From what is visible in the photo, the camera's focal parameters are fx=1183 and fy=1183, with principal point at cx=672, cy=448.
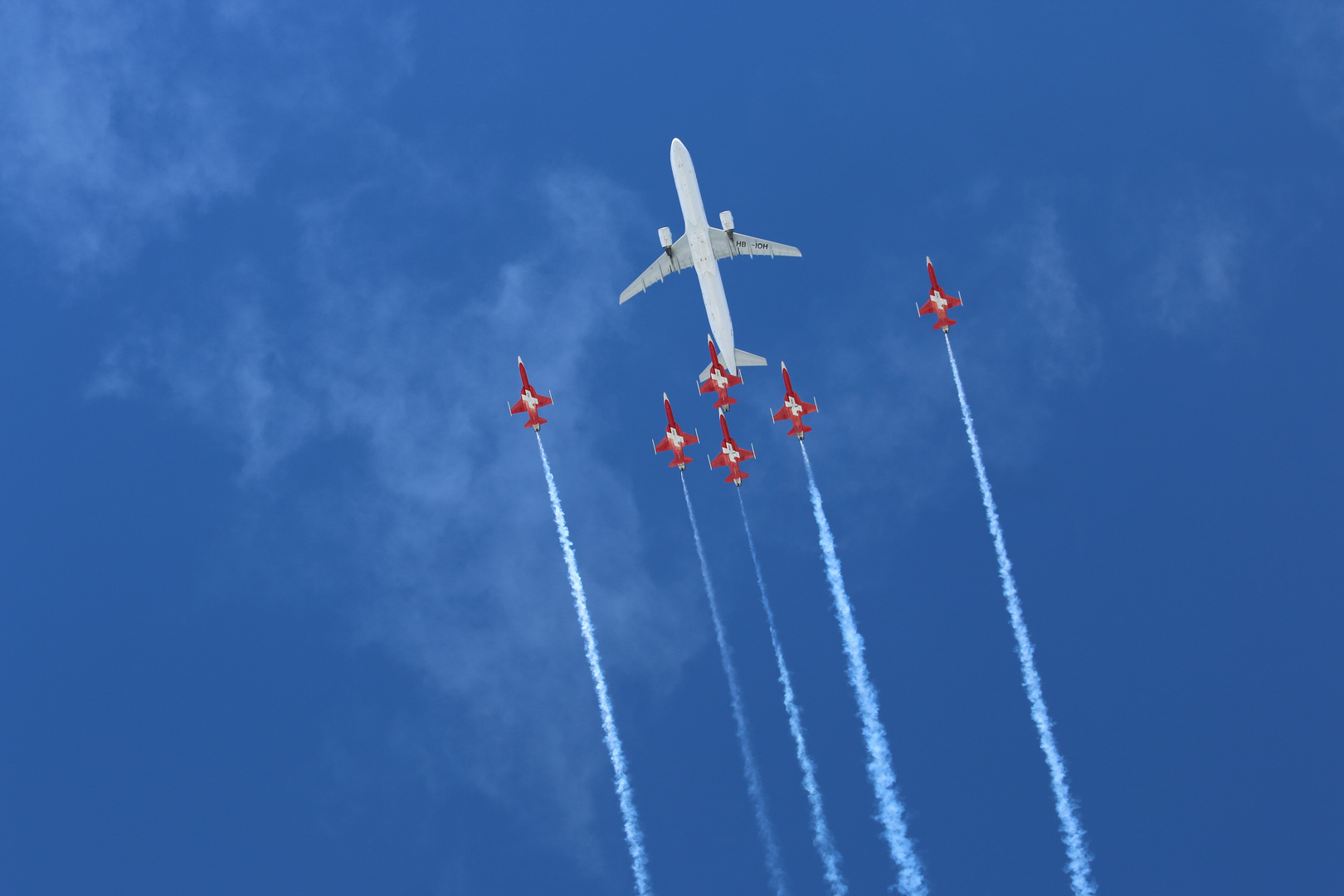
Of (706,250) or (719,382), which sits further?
(706,250)

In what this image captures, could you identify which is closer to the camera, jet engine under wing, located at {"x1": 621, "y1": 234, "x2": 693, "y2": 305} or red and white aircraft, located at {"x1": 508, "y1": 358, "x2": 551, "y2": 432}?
red and white aircraft, located at {"x1": 508, "y1": 358, "x2": 551, "y2": 432}

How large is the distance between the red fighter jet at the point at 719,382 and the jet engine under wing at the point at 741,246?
30.2 feet

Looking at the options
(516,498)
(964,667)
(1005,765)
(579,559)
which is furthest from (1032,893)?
(516,498)

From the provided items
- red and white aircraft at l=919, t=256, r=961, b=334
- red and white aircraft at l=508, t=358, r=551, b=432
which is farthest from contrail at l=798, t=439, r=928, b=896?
red and white aircraft at l=508, t=358, r=551, b=432

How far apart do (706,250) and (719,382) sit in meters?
12.3

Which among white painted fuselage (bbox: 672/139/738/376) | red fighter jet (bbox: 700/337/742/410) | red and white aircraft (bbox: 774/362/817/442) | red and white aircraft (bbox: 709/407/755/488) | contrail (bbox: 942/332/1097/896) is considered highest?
white painted fuselage (bbox: 672/139/738/376)

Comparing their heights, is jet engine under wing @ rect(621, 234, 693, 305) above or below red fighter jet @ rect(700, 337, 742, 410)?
above

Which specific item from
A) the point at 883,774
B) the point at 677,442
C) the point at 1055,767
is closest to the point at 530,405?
the point at 677,442

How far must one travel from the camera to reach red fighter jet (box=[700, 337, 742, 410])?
356 feet

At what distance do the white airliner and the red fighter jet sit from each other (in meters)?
1.04

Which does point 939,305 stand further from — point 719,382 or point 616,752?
point 616,752

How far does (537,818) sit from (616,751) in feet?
82.7

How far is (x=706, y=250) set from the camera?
358 feet

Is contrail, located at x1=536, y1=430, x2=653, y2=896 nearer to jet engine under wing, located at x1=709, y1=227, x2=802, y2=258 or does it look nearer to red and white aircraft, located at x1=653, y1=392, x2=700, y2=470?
red and white aircraft, located at x1=653, y1=392, x2=700, y2=470
